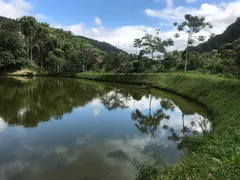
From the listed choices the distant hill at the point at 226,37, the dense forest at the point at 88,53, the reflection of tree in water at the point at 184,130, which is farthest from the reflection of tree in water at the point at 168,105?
the distant hill at the point at 226,37

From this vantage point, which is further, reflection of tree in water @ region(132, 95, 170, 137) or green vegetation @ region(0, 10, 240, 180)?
reflection of tree in water @ region(132, 95, 170, 137)

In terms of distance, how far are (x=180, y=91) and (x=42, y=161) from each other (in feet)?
71.3

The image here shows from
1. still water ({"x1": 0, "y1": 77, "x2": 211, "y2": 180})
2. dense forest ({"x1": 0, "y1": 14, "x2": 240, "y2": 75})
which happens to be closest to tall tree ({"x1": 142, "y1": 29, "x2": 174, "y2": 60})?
dense forest ({"x1": 0, "y1": 14, "x2": 240, "y2": 75})

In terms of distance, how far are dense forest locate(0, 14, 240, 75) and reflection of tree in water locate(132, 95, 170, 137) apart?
18018 mm

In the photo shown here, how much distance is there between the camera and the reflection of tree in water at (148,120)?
45.8 ft

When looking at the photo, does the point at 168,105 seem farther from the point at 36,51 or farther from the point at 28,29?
the point at 36,51

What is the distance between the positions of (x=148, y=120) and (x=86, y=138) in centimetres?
561

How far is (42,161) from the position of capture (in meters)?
9.03

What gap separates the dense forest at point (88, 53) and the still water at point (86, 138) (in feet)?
66.2

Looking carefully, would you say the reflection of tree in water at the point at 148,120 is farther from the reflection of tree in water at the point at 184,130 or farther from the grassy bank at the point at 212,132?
the grassy bank at the point at 212,132

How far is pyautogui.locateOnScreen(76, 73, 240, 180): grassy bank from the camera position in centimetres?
574

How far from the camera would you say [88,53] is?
196 feet

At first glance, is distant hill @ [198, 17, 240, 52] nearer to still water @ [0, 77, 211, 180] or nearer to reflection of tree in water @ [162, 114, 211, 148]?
still water @ [0, 77, 211, 180]

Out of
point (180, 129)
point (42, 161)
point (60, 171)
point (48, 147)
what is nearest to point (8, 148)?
point (48, 147)
